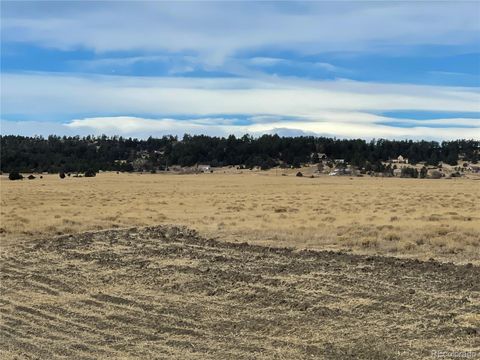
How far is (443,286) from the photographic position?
10.7m

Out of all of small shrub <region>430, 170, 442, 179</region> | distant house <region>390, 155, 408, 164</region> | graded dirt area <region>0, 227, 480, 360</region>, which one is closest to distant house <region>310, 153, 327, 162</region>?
distant house <region>390, 155, 408, 164</region>

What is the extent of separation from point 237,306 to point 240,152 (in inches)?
5605

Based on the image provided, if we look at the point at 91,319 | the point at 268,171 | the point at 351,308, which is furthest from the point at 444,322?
the point at 268,171

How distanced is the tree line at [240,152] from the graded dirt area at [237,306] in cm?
11564

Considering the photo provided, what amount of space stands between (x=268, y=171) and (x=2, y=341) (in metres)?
123

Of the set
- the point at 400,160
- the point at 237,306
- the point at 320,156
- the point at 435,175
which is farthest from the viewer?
the point at 400,160

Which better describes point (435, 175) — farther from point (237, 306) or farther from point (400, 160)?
point (237, 306)

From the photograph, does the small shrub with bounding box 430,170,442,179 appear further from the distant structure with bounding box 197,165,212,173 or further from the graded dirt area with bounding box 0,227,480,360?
the graded dirt area with bounding box 0,227,480,360

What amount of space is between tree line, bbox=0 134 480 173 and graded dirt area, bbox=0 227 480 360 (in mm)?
115643

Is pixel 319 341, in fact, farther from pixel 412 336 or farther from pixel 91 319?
pixel 91 319

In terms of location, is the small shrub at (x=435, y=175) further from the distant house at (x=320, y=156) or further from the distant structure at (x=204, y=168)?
the distant structure at (x=204, y=168)

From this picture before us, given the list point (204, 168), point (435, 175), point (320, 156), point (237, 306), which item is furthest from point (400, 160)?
point (237, 306)

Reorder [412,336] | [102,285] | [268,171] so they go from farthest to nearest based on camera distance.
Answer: [268,171], [102,285], [412,336]

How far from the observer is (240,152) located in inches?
5979
